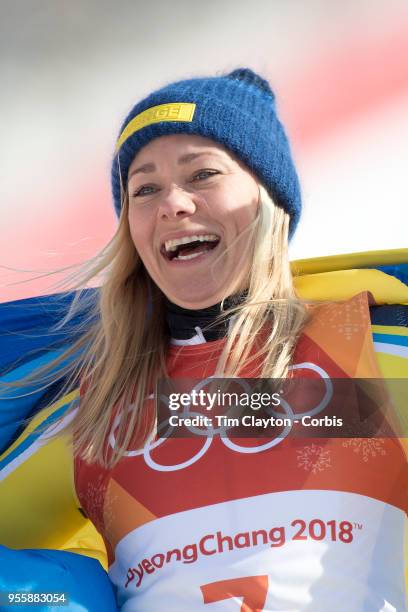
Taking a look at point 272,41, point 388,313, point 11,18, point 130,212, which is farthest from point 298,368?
point 11,18

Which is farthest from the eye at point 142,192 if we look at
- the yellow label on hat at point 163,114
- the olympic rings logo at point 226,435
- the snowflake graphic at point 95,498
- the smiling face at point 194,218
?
the snowflake graphic at point 95,498

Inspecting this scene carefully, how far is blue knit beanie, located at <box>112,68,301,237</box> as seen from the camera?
1321 millimetres

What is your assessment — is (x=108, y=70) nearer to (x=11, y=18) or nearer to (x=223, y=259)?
(x=11, y=18)

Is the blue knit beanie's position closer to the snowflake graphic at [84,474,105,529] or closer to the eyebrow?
the eyebrow

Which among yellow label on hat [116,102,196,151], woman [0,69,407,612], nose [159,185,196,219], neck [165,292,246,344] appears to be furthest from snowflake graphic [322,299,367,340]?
yellow label on hat [116,102,196,151]

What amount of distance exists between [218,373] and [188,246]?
8.6 inches

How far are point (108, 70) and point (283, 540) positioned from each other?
2.67m

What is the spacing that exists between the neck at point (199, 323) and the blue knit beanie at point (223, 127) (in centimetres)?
22

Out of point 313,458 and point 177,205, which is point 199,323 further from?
point 313,458

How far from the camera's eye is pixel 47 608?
3.25 feet

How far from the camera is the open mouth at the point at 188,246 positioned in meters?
1.26

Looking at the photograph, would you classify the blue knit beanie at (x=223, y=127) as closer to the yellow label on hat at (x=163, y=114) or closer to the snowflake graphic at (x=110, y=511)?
the yellow label on hat at (x=163, y=114)

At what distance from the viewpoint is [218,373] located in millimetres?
1240

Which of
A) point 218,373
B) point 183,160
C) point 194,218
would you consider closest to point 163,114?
point 183,160
